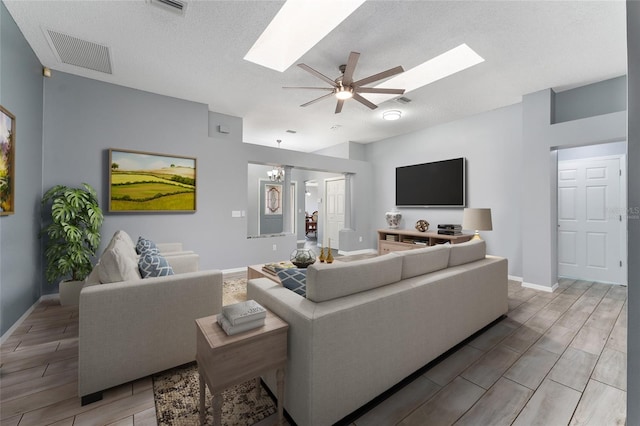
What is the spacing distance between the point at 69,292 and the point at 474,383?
4.13 metres

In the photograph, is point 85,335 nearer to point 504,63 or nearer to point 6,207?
point 6,207

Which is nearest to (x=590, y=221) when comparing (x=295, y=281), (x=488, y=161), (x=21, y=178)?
(x=488, y=161)

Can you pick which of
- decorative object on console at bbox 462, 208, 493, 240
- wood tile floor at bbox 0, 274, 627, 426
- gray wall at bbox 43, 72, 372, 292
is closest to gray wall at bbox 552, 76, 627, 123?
decorative object on console at bbox 462, 208, 493, 240

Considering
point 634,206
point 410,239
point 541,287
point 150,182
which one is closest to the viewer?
point 634,206

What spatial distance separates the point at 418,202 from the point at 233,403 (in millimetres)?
5109

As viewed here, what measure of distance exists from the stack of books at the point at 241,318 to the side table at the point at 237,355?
0.9 inches

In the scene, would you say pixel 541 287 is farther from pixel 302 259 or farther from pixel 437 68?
pixel 302 259

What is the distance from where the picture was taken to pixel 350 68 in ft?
8.73

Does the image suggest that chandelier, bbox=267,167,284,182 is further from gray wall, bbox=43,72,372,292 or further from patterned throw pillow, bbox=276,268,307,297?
patterned throw pillow, bbox=276,268,307,297

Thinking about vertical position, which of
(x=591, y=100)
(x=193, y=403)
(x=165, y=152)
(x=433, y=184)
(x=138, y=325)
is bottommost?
(x=193, y=403)

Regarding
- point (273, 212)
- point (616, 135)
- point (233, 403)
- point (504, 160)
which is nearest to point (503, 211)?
point (504, 160)

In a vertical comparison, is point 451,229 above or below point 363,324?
above

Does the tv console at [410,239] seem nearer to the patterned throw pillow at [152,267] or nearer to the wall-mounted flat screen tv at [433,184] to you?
the wall-mounted flat screen tv at [433,184]

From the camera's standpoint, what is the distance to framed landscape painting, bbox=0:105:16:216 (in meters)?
2.21
